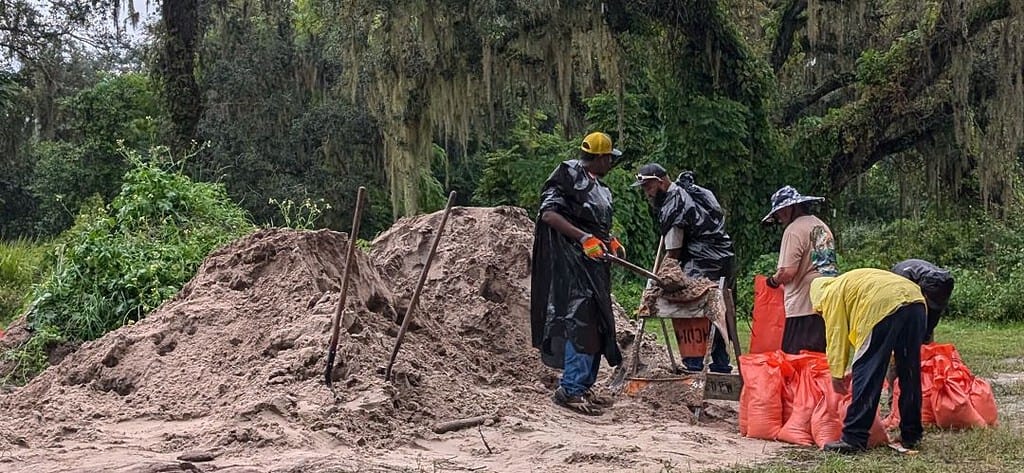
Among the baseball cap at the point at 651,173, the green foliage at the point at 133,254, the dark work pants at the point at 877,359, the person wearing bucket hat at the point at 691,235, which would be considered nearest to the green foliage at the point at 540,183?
the green foliage at the point at 133,254

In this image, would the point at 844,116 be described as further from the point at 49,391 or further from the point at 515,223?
the point at 49,391

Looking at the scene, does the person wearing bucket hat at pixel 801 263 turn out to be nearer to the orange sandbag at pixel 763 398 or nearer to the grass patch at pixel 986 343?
the orange sandbag at pixel 763 398

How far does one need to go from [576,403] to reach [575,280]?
85 centimetres

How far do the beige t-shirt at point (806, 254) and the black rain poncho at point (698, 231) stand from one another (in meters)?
0.87

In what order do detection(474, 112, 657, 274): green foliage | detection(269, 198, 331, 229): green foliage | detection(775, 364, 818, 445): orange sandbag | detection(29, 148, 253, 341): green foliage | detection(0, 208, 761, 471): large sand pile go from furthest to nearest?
detection(474, 112, 657, 274): green foliage → detection(269, 198, 331, 229): green foliage → detection(29, 148, 253, 341): green foliage → detection(775, 364, 818, 445): orange sandbag → detection(0, 208, 761, 471): large sand pile

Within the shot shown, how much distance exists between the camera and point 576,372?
773cm

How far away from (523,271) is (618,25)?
9296 mm

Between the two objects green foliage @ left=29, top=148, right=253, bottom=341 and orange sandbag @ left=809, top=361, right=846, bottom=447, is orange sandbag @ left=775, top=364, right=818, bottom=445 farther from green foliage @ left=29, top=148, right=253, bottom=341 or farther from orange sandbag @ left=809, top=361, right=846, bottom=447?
green foliage @ left=29, top=148, right=253, bottom=341

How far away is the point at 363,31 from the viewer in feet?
63.1

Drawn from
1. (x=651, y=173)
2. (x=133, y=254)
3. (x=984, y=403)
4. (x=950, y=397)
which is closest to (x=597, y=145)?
(x=651, y=173)

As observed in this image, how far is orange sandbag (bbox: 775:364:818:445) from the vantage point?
22.4 feet

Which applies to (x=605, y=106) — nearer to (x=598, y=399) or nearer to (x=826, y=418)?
(x=598, y=399)

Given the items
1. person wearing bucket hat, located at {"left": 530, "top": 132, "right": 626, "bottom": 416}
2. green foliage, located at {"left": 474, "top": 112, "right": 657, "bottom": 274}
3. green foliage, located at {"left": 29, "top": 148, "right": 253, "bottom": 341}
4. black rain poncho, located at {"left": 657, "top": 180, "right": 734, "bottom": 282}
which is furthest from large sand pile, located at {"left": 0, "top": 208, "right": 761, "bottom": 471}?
green foliage, located at {"left": 474, "top": 112, "right": 657, "bottom": 274}

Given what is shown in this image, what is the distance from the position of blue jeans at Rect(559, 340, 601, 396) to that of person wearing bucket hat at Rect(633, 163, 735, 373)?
1115 millimetres
